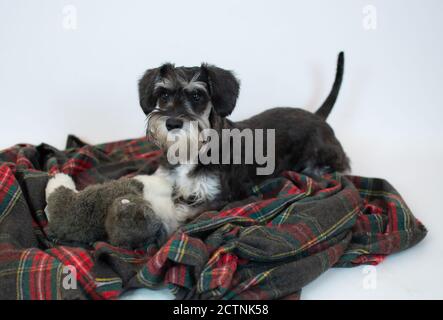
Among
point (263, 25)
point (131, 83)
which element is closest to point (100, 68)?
point (131, 83)

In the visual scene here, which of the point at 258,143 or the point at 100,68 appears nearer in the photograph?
the point at 258,143

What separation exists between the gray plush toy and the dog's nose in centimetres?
45

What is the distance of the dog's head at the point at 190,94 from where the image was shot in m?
2.85

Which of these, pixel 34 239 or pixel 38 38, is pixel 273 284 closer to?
pixel 34 239

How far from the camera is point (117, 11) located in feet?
14.2

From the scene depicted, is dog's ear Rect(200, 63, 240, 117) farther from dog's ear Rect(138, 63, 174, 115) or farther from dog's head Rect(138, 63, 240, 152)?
dog's ear Rect(138, 63, 174, 115)

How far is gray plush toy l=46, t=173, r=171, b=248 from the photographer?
256 centimetres

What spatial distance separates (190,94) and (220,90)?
0.62ft

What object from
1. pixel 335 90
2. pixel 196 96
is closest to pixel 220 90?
pixel 196 96

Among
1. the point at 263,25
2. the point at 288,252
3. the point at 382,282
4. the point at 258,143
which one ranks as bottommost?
the point at 382,282

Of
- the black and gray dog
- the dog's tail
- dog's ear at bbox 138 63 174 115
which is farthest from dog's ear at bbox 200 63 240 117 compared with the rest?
the dog's tail

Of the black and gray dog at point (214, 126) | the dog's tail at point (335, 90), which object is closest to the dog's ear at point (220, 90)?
the black and gray dog at point (214, 126)
